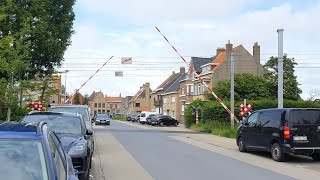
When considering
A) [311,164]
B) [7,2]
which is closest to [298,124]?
[311,164]

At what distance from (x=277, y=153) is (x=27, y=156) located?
12630 mm

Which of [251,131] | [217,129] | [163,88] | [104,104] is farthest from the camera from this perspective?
[104,104]

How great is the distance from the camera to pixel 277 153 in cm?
1575

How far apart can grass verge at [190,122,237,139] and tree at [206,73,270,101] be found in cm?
993

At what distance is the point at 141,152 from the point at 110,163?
391cm

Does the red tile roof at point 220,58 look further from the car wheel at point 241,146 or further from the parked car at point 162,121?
the car wheel at point 241,146

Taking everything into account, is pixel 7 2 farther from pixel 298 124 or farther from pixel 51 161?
pixel 51 161

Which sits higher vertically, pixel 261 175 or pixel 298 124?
pixel 298 124

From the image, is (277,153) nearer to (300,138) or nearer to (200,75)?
(300,138)

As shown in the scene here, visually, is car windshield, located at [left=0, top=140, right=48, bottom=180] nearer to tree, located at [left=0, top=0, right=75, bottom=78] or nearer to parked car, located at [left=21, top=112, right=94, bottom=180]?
parked car, located at [left=21, top=112, right=94, bottom=180]

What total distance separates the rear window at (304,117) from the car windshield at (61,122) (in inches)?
298

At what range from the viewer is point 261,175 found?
469 inches

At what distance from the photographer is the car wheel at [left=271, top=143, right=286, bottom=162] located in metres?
15.5

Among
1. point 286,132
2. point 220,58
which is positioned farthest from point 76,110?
point 220,58
